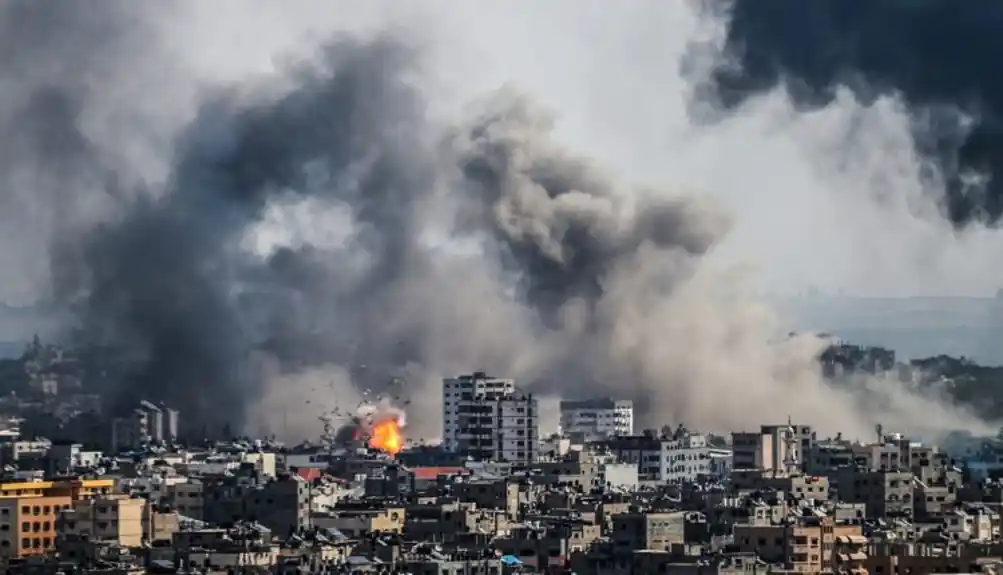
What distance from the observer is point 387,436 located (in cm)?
8469

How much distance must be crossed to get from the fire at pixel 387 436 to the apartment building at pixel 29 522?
24.9 meters

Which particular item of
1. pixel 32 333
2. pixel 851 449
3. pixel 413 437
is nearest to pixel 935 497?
pixel 851 449

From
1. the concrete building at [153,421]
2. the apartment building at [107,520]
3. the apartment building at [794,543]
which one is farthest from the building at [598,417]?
the apartment building at [794,543]

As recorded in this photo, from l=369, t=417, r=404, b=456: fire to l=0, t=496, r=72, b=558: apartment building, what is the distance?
24.9 m

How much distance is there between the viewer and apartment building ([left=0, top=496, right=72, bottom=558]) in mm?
55281

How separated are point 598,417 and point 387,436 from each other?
22.4 feet

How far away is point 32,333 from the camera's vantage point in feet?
309

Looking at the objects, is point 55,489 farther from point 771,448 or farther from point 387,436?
point 387,436

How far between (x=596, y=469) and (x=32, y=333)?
2632 cm

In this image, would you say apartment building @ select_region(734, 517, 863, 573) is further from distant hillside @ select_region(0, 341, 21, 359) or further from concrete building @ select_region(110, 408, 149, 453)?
distant hillside @ select_region(0, 341, 21, 359)

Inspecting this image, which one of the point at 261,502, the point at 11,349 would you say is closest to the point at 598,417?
the point at 11,349

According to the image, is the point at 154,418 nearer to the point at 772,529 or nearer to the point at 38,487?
the point at 38,487

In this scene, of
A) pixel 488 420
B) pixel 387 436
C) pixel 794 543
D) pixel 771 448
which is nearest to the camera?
pixel 794 543

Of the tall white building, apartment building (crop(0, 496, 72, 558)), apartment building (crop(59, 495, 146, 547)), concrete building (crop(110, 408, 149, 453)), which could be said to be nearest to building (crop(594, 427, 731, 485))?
the tall white building
